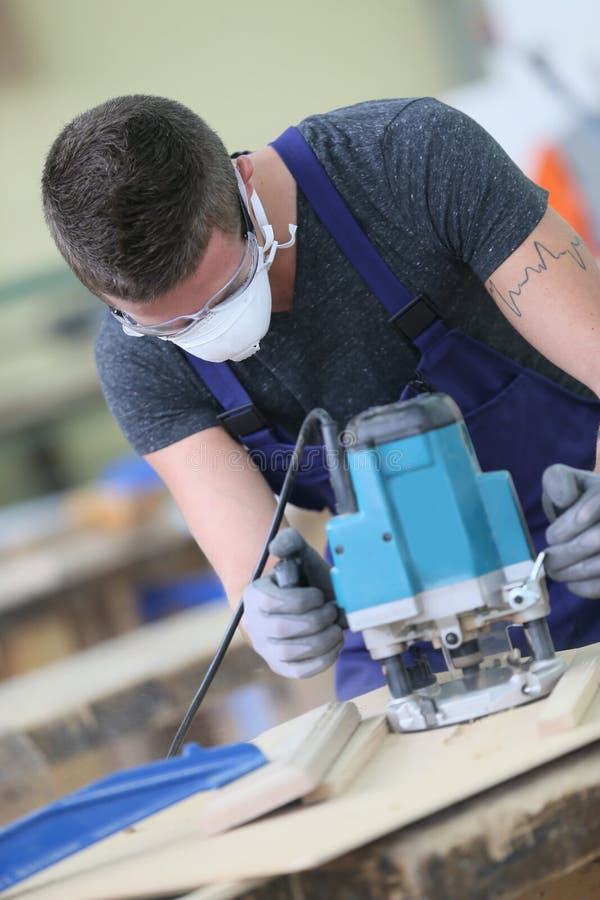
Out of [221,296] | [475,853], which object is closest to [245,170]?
[221,296]

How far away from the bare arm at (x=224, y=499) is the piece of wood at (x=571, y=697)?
0.60 meters

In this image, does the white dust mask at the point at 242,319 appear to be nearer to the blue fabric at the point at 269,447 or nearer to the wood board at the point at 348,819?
the blue fabric at the point at 269,447

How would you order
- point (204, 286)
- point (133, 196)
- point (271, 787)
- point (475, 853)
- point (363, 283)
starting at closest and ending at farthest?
point (475, 853) → point (271, 787) → point (133, 196) → point (204, 286) → point (363, 283)

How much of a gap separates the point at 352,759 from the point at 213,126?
3.85 metres

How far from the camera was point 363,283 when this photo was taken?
178 centimetres

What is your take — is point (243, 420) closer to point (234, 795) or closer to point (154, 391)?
point (154, 391)

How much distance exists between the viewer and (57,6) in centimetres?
546

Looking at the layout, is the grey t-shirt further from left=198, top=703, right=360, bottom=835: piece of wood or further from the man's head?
left=198, top=703, right=360, bottom=835: piece of wood

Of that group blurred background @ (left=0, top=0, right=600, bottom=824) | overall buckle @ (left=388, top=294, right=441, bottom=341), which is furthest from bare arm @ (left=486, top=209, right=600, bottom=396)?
blurred background @ (left=0, top=0, right=600, bottom=824)

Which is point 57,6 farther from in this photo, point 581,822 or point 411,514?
point 581,822

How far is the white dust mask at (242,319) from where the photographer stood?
1.62 metres

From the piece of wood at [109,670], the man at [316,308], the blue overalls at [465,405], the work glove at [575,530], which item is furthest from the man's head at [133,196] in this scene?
the piece of wood at [109,670]

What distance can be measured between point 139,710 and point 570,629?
66.1 inches

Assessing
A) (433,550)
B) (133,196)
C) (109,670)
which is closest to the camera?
(433,550)
